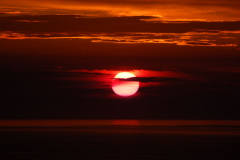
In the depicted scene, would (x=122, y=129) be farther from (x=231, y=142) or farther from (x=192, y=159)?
(x=192, y=159)

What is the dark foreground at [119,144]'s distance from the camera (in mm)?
15742

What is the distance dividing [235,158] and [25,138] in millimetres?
8053

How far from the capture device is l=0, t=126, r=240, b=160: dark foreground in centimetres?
1574

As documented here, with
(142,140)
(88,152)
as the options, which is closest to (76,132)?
(142,140)

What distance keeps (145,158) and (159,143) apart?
2.99 meters

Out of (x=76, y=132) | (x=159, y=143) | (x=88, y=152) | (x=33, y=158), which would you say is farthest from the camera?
(x=76, y=132)

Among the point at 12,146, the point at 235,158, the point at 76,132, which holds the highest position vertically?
the point at 76,132

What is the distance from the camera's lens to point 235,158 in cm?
1535

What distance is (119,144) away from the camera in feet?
58.6

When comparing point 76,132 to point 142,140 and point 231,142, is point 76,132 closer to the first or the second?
point 142,140

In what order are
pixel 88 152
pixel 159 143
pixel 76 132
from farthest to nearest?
pixel 76 132, pixel 159 143, pixel 88 152

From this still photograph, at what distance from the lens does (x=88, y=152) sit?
16.3 metres

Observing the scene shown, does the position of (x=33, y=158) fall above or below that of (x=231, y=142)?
below

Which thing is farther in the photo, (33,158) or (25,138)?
(25,138)
